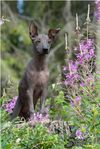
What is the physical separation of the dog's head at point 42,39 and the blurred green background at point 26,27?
42.0 feet

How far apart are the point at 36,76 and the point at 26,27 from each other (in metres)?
16.1

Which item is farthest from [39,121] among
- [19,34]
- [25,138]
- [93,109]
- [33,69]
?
[19,34]

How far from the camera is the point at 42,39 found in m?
8.09

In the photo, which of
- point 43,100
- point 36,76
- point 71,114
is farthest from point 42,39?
point 71,114

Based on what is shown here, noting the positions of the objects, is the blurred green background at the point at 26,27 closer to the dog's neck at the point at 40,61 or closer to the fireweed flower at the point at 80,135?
the dog's neck at the point at 40,61

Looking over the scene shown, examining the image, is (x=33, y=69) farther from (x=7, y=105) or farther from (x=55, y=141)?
(x=55, y=141)

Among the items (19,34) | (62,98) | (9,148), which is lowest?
(9,148)

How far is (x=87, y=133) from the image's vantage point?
253 inches

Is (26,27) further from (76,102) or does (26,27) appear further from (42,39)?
(76,102)

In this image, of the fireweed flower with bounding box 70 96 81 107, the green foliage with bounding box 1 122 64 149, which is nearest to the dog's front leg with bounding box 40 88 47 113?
the fireweed flower with bounding box 70 96 81 107

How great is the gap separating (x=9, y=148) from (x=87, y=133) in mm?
1021

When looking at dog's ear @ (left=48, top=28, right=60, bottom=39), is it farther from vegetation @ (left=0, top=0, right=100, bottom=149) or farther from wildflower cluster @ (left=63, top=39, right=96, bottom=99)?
wildflower cluster @ (left=63, top=39, right=96, bottom=99)

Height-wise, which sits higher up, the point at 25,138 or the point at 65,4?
the point at 65,4

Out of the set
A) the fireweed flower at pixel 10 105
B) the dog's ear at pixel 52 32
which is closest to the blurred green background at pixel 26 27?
the fireweed flower at pixel 10 105
